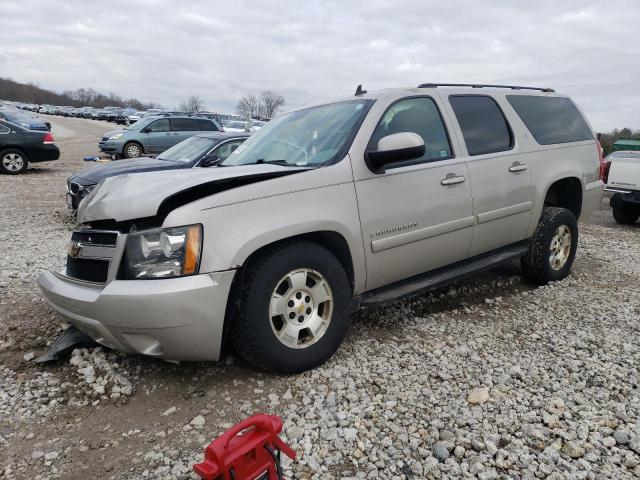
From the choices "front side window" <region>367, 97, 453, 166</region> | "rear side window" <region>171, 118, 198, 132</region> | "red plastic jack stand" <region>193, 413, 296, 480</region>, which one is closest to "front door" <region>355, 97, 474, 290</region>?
"front side window" <region>367, 97, 453, 166</region>

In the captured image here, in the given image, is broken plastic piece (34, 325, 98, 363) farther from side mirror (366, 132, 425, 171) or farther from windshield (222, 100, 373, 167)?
side mirror (366, 132, 425, 171)

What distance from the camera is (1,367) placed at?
10.4ft

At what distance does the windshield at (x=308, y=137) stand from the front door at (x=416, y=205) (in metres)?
0.21

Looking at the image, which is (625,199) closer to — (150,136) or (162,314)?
(162,314)

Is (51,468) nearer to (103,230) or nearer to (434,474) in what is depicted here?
(103,230)

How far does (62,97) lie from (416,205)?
485 feet

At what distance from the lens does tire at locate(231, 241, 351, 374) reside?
270cm

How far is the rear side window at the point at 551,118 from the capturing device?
4.56m

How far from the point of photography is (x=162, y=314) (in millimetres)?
2496

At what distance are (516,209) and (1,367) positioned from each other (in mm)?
4091

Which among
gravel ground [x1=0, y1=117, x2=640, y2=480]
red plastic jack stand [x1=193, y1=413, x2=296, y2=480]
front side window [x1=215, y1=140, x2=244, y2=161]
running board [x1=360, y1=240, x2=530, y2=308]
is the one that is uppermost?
front side window [x1=215, y1=140, x2=244, y2=161]

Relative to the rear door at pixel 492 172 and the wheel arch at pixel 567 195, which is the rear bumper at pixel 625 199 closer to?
the wheel arch at pixel 567 195

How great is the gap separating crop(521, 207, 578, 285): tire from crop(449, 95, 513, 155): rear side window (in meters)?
0.90

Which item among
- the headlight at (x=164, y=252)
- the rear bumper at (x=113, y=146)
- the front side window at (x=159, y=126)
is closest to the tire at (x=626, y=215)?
the headlight at (x=164, y=252)
